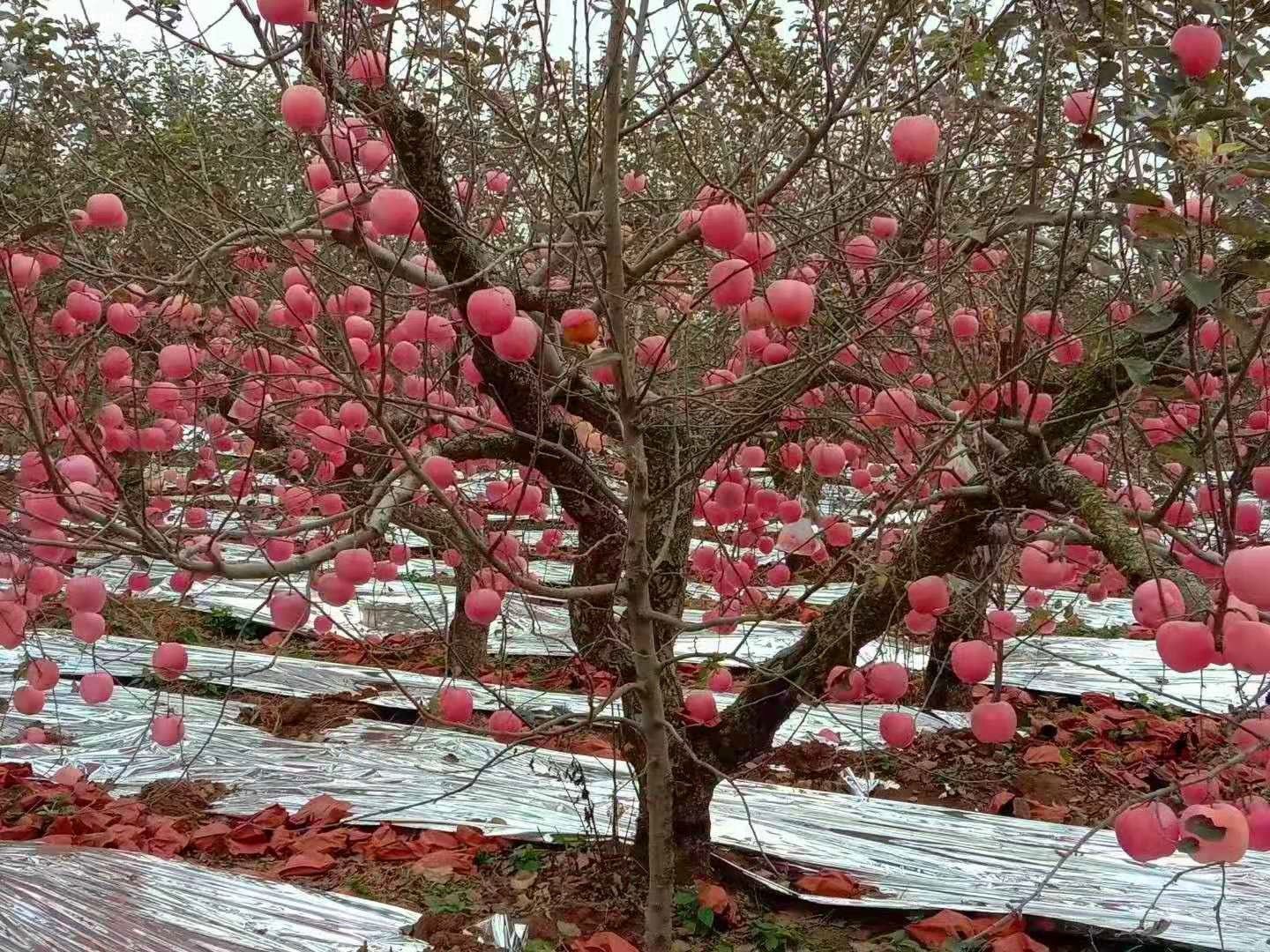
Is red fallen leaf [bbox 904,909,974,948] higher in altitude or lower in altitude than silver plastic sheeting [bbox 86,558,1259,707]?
lower

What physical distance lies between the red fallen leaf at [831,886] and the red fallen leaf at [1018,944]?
0.43 meters

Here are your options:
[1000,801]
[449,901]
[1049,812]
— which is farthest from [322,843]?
[1049,812]

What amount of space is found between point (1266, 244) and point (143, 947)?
2779mm

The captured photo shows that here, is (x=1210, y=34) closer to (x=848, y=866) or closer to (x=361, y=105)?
(x=361, y=105)

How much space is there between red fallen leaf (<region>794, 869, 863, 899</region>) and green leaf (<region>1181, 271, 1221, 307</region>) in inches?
86.7

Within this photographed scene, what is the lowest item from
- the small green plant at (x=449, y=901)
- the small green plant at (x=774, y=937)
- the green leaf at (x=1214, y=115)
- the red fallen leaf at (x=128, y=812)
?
the small green plant at (x=774, y=937)

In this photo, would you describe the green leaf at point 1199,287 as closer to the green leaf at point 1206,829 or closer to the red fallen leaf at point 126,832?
the green leaf at point 1206,829

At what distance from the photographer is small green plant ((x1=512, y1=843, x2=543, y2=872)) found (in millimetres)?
3070

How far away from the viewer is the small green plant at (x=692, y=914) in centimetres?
272

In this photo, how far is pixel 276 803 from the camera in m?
3.50

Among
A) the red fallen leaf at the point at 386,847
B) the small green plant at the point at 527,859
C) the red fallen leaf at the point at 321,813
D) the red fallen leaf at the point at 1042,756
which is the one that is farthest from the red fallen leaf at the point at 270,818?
the red fallen leaf at the point at 1042,756

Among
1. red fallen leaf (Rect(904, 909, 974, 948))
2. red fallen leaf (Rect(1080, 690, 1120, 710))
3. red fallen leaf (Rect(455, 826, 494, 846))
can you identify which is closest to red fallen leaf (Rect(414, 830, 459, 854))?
red fallen leaf (Rect(455, 826, 494, 846))

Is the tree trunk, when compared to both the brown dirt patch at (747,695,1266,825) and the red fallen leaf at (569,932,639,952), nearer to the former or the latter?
the red fallen leaf at (569,932,639,952)

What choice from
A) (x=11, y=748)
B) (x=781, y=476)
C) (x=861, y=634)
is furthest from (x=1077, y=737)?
(x=11, y=748)
